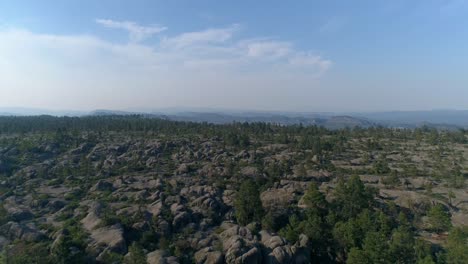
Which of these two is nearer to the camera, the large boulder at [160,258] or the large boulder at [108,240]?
the large boulder at [160,258]

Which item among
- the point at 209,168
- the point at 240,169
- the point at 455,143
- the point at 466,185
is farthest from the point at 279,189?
the point at 455,143

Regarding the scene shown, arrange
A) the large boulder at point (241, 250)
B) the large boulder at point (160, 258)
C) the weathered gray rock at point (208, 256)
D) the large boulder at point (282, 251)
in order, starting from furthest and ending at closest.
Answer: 1. the large boulder at point (282, 251)
2. the weathered gray rock at point (208, 256)
3. the large boulder at point (160, 258)
4. the large boulder at point (241, 250)

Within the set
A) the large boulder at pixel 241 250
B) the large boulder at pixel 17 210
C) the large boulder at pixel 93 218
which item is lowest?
the large boulder at pixel 17 210

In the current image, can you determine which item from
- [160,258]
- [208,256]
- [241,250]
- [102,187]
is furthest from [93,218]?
[241,250]

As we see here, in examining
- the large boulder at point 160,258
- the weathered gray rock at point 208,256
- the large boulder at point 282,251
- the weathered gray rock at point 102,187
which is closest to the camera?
the large boulder at point 160,258

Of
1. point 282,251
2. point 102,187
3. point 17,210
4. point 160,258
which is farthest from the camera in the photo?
point 102,187

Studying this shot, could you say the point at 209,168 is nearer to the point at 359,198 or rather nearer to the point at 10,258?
the point at 359,198

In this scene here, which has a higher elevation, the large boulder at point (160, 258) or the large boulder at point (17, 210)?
the large boulder at point (160, 258)

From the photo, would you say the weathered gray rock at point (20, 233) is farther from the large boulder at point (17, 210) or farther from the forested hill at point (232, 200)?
the large boulder at point (17, 210)

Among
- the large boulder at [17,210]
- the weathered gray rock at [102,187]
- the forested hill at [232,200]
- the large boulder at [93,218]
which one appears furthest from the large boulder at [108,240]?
the weathered gray rock at [102,187]

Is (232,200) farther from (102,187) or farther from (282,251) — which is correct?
(102,187)
